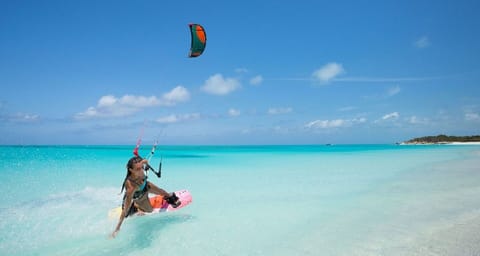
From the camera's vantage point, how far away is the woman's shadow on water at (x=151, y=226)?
17.4 feet

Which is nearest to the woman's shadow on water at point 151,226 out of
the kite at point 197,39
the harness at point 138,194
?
the harness at point 138,194

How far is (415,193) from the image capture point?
8992 mm

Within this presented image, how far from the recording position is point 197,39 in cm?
775

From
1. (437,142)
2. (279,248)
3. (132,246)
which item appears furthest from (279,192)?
(437,142)

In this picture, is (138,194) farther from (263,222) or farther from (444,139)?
(444,139)

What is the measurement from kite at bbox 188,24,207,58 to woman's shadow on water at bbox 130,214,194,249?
13.6 feet

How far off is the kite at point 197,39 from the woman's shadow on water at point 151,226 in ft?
13.6

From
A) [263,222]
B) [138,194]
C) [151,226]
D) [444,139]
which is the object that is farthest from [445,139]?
[138,194]

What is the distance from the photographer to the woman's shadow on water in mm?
5297

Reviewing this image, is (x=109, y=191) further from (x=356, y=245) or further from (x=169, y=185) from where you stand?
(x=356, y=245)

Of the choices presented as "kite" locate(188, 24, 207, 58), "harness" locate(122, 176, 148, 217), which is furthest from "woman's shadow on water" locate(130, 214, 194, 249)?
"kite" locate(188, 24, 207, 58)

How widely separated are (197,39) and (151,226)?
189 inches

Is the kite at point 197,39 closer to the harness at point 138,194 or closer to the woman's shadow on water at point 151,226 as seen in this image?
the harness at point 138,194

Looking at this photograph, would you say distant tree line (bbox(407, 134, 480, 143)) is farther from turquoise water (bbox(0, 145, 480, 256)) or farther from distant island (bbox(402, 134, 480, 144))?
turquoise water (bbox(0, 145, 480, 256))
